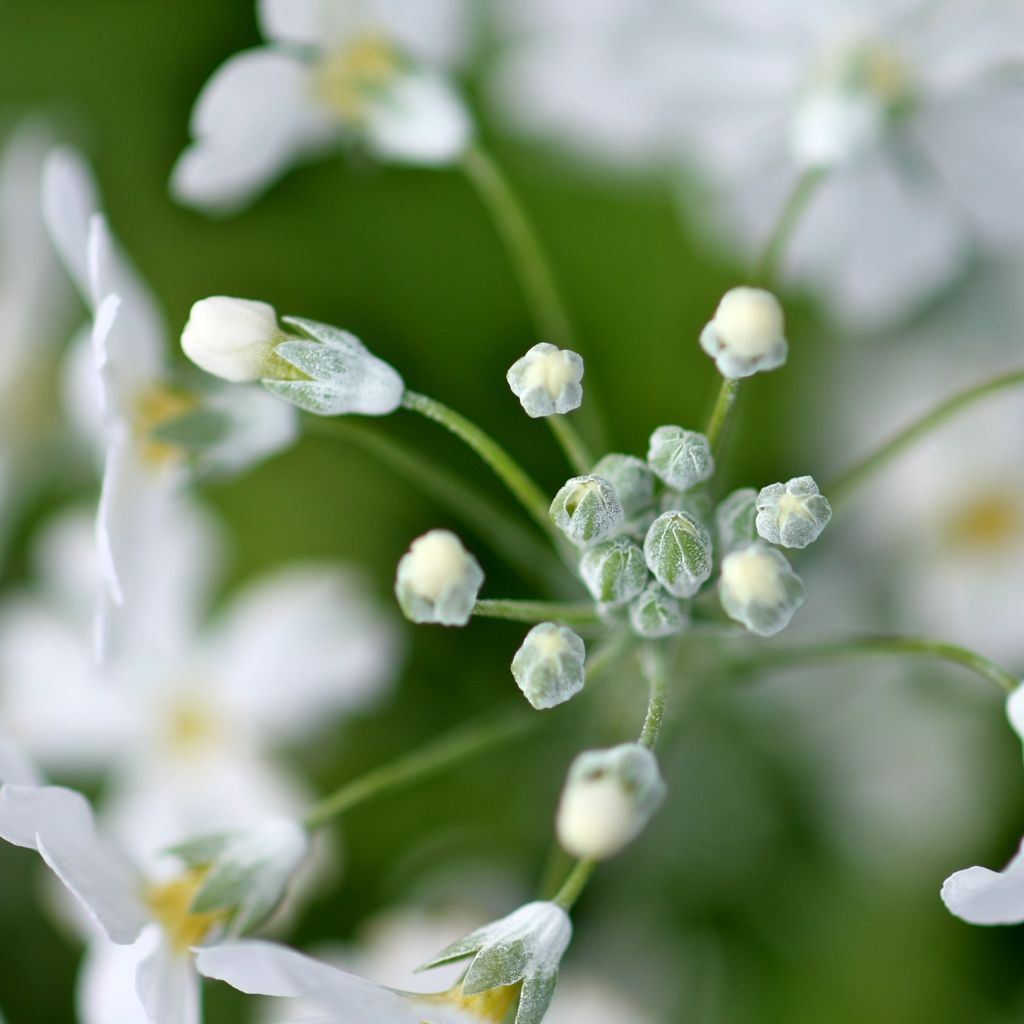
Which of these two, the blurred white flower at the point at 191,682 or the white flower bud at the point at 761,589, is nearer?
the white flower bud at the point at 761,589

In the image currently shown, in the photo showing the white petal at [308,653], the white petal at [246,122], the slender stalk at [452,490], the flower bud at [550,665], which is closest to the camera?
the flower bud at [550,665]

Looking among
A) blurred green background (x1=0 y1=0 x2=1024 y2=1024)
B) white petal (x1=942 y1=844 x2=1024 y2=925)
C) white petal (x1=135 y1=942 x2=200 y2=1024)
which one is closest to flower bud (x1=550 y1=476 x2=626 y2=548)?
white petal (x1=942 y1=844 x2=1024 y2=925)

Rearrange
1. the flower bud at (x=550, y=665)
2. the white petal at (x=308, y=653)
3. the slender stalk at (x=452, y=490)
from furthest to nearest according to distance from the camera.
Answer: the white petal at (x=308, y=653) < the slender stalk at (x=452, y=490) < the flower bud at (x=550, y=665)

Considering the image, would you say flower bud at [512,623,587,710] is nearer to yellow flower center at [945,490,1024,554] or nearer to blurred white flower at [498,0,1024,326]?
blurred white flower at [498,0,1024,326]

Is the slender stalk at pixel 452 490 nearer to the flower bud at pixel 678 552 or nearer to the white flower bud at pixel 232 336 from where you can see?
the white flower bud at pixel 232 336

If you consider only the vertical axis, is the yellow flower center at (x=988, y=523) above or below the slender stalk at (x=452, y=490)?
below

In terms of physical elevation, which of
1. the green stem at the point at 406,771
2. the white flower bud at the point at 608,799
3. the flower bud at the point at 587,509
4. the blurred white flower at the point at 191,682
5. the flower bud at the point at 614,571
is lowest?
the blurred white flower at the point at 191,682

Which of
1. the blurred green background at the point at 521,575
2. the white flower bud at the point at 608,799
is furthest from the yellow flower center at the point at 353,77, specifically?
the white flower bud at the point at 608,799

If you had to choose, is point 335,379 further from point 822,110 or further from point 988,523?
point 988,523
